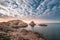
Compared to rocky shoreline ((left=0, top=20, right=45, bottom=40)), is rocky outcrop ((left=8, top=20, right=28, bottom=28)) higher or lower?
higher

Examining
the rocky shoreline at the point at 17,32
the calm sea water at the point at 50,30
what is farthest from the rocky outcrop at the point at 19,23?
the calm sea water at the point at 50,30

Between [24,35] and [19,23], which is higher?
[19,23]

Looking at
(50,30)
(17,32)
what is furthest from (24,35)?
(50,30)

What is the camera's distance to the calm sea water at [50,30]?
8.39 ft

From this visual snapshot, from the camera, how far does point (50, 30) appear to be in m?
2.62

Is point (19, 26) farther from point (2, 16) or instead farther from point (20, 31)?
point (2, 16)

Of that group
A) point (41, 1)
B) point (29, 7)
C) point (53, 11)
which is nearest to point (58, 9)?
point (53, 11)

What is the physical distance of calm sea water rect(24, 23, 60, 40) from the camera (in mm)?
2559

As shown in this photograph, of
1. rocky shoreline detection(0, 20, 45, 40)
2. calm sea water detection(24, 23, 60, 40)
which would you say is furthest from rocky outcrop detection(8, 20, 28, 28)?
calm sea water detection(24, 23, 60, 40)

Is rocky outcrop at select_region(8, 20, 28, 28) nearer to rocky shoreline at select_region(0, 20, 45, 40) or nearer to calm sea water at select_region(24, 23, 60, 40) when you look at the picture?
rocky shoreline at select_region(0, 20, 45, 40)

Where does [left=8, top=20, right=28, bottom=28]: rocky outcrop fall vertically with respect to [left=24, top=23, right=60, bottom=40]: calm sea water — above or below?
above

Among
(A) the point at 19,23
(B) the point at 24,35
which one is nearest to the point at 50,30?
(B) the point at 24,35

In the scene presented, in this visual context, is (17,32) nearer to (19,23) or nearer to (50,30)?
(19,23)

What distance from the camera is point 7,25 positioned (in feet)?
8.62
